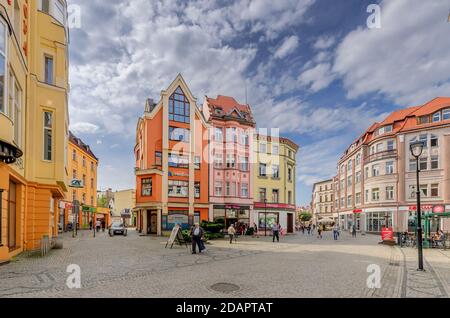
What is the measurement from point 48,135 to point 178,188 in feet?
60.8

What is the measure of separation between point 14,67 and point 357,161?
5182 centimetres

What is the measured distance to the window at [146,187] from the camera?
33281 millimetres

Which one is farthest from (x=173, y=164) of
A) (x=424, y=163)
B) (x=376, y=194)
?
(x=424, y=163)

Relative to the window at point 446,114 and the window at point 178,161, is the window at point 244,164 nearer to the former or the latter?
the window at point 178,161

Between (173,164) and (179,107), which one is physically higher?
(179,107)

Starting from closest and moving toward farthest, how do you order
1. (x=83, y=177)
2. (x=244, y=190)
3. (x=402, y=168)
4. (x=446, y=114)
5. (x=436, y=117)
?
(x=244, y=190)
(x=446, y=114)
(x=436, y=117)
(x=402, y=168)
(x=83, y=177)

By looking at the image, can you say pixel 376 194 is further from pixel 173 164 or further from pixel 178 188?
pixel 173 164

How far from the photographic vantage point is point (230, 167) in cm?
3772

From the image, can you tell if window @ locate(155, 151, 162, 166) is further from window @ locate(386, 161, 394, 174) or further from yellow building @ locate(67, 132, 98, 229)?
window @ locate(386, 161, 394, 174)

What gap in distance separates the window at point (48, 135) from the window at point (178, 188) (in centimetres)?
1748

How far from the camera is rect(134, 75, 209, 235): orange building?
33.2 metres

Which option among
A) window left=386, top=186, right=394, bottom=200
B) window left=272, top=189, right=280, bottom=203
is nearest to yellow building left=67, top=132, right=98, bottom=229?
window left=272, top=189, right=280, bottom=203

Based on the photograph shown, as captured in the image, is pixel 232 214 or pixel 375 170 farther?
pixel 375 170

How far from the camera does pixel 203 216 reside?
3584 centimetres
